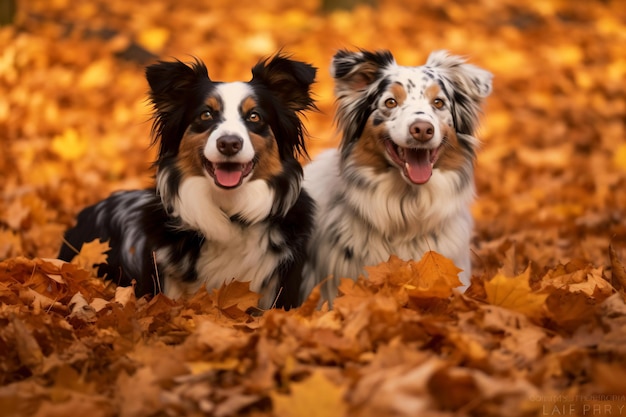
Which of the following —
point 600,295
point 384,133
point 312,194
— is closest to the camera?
point 600,295

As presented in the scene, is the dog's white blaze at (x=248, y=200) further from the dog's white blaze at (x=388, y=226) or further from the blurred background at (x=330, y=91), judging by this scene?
the blurred background at (x=330, y=91)

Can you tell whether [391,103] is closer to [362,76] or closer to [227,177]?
[362,76]

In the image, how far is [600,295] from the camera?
136 inches

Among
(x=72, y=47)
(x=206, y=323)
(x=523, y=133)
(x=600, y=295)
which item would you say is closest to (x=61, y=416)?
(x=206, y=323)

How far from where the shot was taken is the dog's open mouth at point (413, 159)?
4359 millimetres

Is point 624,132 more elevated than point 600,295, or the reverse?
point 624,132

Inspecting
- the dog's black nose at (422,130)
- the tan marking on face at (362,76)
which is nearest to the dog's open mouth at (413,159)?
the dog's black nose at (422,130)

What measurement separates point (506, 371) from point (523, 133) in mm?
6366

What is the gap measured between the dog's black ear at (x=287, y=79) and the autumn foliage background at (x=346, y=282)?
0.68 metres

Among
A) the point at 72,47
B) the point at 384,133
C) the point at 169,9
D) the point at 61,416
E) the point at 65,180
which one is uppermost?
the point at 169,9

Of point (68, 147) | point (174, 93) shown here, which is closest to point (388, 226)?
point (174, 93)

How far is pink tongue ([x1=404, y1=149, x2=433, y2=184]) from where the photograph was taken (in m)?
4.34

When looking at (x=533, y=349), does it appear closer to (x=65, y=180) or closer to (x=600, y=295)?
(x=600, y=295)

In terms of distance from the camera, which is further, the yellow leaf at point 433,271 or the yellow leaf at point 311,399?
the yellow leaf at point 433,271
